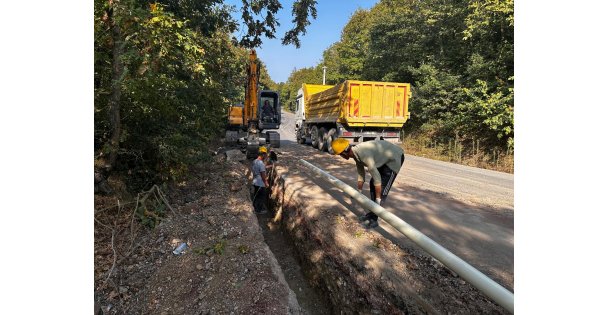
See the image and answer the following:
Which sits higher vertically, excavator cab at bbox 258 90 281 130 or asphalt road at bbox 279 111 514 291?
excavator cab at bbox 258 90 281 130

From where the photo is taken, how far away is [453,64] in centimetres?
1612

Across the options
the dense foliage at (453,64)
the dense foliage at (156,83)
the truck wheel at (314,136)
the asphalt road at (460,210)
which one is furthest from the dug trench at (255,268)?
the dense foliage at (453,64)

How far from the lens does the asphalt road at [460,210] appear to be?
13.5ft

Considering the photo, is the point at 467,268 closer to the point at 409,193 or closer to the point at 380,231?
the point at 380,231

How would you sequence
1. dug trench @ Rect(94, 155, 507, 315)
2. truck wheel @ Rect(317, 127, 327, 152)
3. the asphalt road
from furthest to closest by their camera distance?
truck wheel @ Rect(317, 127, 327, 152) < the asphalt road < dug trench @ Rect(94, 155, 507, 315)

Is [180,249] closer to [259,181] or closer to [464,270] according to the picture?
[259,181]

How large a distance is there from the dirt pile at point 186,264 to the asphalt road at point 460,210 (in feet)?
6.35

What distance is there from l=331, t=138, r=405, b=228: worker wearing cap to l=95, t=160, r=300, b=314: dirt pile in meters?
1.82

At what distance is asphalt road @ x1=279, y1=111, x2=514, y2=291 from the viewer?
4.12 meters

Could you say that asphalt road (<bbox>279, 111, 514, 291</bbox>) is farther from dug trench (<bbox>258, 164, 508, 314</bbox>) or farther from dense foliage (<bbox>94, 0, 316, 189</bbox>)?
dense foliage (<bbox>94, 0, 316, 189</bbox>)

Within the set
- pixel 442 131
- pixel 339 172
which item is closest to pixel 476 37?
pixel 442 131

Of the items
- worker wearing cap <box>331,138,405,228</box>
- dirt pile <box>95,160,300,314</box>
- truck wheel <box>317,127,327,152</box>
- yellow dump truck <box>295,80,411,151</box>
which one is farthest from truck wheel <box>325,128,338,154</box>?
worker wearing cap <box>331,138,405,228</box>

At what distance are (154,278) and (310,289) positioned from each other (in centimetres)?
229

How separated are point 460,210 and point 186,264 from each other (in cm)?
460
